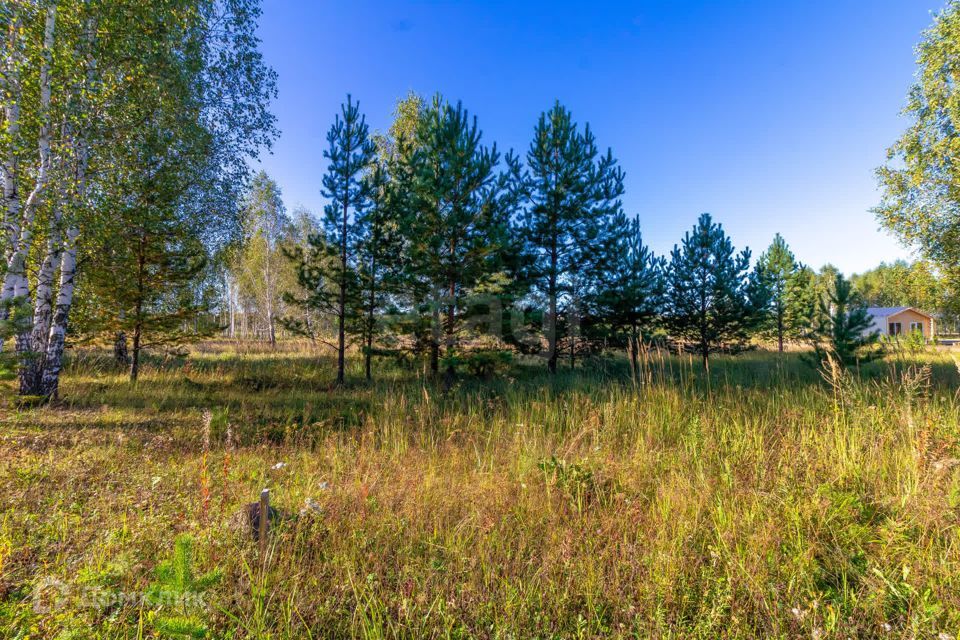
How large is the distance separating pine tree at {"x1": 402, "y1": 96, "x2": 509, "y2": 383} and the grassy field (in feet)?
18.0

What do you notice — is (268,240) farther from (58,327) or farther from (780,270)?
(780,270)

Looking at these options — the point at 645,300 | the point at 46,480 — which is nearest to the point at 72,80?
the point at 46,480

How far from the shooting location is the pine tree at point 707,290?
14.4 m

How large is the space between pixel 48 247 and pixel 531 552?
9.60 m

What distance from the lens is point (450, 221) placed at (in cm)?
873

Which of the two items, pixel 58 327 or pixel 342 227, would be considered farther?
pixel 342 227

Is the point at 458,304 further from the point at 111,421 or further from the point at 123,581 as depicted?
the point at 123,581

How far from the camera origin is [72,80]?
5223mm

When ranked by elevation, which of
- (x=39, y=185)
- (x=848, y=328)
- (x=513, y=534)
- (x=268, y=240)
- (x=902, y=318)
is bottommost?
(x=513, y=534)

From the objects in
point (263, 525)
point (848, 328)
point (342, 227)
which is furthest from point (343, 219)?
point (848, 328)

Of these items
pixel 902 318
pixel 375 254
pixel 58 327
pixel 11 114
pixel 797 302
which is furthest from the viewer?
pixel 902 318

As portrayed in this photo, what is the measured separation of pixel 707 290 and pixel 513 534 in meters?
15.8

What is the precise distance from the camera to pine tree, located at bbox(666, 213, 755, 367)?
47.3 feet

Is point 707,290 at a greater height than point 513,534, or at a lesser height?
greater
